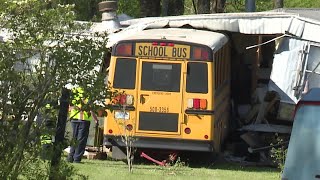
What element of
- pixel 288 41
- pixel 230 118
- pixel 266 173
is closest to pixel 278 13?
pixel 288 41

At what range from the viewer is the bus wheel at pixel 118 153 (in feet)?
A: 57.4

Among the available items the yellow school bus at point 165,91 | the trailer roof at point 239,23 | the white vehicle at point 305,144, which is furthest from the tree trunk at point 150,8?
the white vehicle at point 305,144

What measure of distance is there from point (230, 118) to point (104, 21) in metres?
4.08

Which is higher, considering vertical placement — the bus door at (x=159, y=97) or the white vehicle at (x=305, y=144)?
the white vehicle at (x=305, y=144)

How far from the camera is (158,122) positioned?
17.0 meters

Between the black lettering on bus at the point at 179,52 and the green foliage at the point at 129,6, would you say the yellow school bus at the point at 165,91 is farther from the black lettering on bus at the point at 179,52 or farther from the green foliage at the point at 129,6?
the green foliage at the point at 129,6

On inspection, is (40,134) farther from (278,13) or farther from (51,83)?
(278,13)

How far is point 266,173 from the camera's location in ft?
54.0

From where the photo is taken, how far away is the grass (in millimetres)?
14852

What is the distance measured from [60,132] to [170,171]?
8.04 m

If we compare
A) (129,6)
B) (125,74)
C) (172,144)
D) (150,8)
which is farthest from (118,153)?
(129,6)

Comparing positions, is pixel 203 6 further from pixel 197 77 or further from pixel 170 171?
pixel 170 171

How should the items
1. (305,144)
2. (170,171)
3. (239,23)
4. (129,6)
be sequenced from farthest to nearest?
(129,6) < (239,23) < (170,171) < (305,144)

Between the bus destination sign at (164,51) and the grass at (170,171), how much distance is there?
→ 219cm
